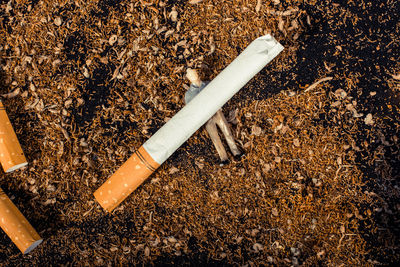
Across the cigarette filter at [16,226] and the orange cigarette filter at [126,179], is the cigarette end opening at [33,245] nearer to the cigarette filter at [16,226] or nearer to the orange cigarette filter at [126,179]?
the cigarette filter at [16,226]

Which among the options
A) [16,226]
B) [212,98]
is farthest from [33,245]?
[212,98]

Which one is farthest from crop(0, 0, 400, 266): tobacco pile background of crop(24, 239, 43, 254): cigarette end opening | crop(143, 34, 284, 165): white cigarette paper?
crop(143, 34, 284, 165): white cigarette paper

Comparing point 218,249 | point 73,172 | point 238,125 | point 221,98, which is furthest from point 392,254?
point 73,172

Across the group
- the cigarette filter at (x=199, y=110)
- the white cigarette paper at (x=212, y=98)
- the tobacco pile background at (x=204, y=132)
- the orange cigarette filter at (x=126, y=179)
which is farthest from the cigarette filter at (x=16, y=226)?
the white cigarette paper at (x=212, y=98)

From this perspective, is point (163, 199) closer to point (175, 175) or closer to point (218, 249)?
point (175, 175)

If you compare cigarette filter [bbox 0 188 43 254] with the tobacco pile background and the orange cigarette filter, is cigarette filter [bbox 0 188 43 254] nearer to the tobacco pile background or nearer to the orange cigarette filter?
the tobacco pile background
